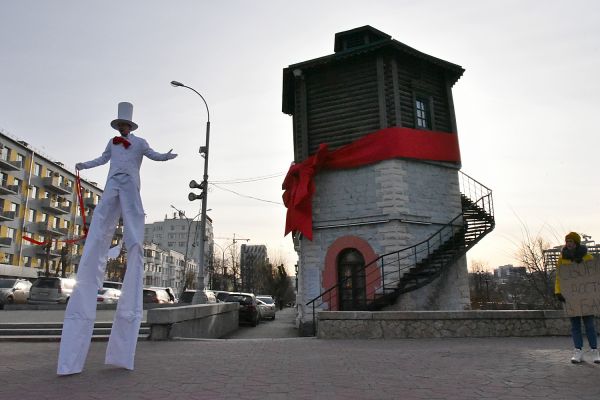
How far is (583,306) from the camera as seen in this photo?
6.48 metres

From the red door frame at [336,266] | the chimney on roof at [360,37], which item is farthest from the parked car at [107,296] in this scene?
the chimney on roof at [360,37]

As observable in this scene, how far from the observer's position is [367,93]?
53.9 ft

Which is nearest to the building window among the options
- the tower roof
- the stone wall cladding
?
the tower roof

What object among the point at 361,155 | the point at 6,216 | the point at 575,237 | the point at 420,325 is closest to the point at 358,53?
the point at 361,155

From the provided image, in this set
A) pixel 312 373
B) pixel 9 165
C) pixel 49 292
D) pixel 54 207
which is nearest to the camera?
pixel 312 373

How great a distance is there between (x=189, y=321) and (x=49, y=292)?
44.1 feet

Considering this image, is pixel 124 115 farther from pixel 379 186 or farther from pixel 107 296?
pixel 107 296

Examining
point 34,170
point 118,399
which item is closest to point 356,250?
point 118,399

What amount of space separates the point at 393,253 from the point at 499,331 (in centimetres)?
483

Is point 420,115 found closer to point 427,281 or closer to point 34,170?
point 427,281

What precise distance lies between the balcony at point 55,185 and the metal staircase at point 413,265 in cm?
4839

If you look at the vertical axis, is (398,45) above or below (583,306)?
above

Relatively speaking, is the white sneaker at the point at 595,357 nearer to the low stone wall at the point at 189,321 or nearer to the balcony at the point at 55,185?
the low stone wall at the point at 189,321

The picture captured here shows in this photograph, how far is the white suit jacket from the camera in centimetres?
580
